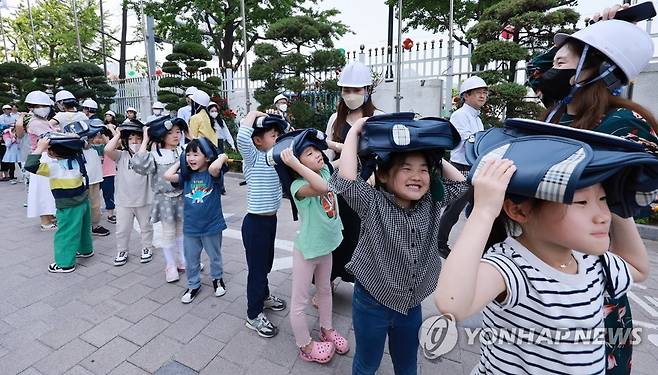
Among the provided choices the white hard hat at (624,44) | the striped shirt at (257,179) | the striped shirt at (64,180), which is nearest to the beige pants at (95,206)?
the striped shirt at (64,180)

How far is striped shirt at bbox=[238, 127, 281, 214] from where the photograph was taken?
8.63 ft

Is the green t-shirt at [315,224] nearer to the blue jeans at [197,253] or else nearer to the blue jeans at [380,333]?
the blue jeans at [380,333]

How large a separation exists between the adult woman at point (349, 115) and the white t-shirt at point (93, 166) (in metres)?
3.87

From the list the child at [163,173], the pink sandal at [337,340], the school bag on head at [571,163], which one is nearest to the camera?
the school bag on head at [571,163]

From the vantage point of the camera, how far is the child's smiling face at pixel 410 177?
1521 millimetres

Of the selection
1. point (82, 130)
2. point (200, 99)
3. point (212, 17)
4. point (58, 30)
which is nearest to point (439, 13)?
point (212, 17)

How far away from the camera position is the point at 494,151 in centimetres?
87

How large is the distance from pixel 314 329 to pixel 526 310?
1987mm

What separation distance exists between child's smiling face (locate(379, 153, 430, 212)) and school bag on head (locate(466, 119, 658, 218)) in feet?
1.84

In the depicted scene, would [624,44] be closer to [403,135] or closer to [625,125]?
[625,125]

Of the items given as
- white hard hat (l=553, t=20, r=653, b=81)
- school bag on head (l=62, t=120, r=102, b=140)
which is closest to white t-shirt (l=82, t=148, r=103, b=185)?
school bag on head (l=62, t=120, r=102, b=140)

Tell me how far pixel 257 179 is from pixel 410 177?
1468 millimetres

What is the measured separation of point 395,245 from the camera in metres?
1.64

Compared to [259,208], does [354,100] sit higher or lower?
higher
